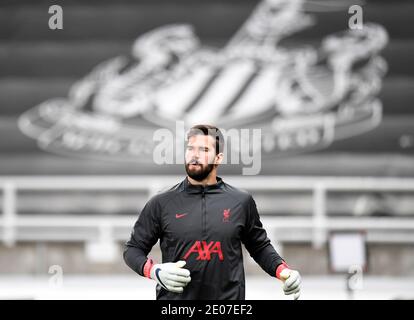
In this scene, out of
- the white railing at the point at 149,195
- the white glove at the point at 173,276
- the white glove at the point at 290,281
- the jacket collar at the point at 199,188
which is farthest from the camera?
the white railing at the point at 149,195

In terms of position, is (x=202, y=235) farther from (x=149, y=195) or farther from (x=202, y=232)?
(x=149, y=195)

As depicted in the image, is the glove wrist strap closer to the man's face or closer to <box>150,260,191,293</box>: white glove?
<box>150,260,191,293</box>: white glove

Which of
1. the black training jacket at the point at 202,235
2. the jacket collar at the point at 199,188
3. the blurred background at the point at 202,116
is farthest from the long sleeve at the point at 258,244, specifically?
the blurred background at the point at 202,116

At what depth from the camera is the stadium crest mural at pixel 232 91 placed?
9414 mm

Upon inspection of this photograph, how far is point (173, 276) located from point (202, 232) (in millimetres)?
253

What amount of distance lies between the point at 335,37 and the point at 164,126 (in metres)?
2.16

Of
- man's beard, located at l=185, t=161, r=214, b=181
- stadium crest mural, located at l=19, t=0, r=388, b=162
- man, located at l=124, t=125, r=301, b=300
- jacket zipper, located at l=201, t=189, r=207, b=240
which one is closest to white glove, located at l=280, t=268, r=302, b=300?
man, located at l=124, t=125, r=301, b=300

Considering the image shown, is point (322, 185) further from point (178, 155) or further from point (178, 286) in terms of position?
point (178, 286)

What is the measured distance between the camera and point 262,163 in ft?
30.7

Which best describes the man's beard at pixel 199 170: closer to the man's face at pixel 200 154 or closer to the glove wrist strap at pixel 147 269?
the man's face at pixel 200 154

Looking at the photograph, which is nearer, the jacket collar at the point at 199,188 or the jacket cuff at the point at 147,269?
the jacket cuff at the point at 147,269

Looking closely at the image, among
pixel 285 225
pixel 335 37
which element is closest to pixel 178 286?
pixel 285 225

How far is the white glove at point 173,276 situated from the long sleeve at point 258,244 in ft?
1.29

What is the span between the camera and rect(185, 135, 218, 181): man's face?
Result: 3609mm
